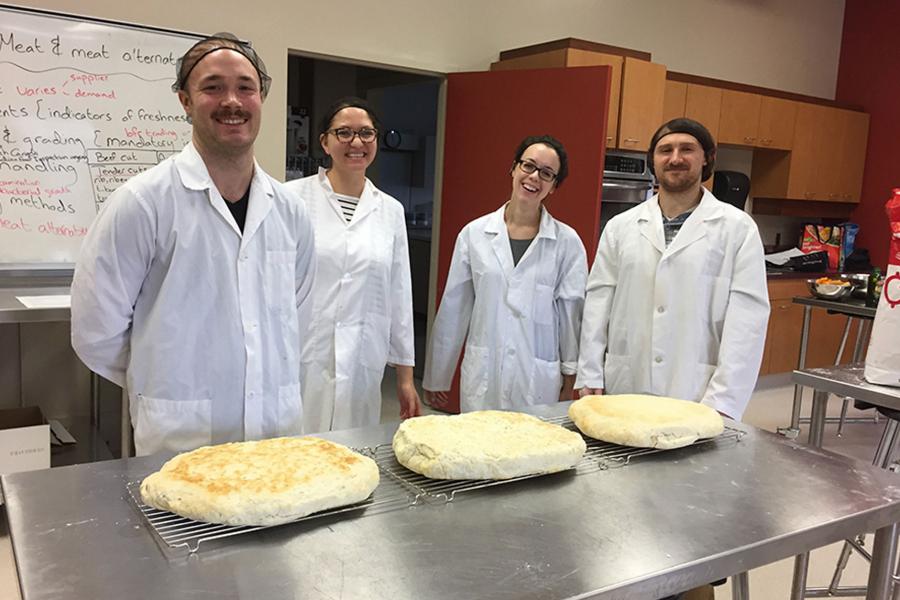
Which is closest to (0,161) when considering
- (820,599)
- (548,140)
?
(548,140)

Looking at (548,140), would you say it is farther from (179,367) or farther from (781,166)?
(781,166)

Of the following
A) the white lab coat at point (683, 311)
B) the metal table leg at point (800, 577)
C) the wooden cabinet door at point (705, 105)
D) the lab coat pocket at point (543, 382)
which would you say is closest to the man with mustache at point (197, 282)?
the lab coat pocket at point (543, 382)

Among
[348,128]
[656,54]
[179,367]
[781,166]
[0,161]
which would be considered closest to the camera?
[179,367]

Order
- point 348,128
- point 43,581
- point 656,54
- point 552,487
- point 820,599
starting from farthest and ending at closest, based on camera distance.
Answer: point 656,54 < point 820,599 < point 348,128 < point 552,487 < point 43,581

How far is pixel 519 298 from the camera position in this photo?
7.50ft

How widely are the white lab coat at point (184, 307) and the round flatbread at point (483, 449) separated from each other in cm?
40

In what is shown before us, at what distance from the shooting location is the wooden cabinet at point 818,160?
17.3 feet

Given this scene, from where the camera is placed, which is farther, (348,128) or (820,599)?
(820,599)

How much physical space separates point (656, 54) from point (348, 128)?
3353 mm

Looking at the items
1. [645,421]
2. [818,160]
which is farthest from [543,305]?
[818,160]

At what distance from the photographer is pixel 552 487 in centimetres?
122

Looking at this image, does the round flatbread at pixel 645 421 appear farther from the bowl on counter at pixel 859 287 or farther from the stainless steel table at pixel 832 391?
the bowl on counter at pixel 859 287

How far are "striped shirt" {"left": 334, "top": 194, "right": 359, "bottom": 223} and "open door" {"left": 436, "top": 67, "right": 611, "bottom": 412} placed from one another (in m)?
1.53

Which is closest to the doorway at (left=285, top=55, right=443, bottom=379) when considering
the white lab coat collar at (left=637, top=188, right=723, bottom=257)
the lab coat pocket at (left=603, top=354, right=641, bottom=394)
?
the lab coat pocket at (left=603, top=354, right=641, bottom=394)
